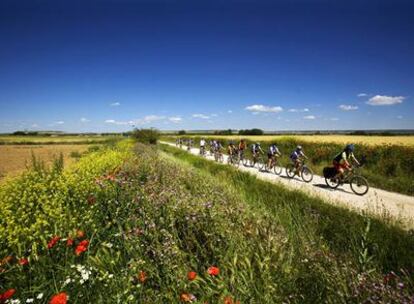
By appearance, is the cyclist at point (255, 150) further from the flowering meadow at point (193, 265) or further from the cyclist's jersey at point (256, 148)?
the flowering meadow at point (193, 265)

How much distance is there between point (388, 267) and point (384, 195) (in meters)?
8.18

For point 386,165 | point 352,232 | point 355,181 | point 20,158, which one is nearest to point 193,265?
point 352,232

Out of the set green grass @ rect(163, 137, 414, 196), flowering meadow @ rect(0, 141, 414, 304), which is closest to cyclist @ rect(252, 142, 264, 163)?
green grass @ rect(163, 137, 414, 196)

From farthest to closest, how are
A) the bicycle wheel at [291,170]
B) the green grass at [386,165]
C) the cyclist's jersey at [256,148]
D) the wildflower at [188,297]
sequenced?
the cyclist's jersey at [256,148] < the bicycle wheel at [291,170] < the green grass at [386,165] < the wildflower at [188,297]

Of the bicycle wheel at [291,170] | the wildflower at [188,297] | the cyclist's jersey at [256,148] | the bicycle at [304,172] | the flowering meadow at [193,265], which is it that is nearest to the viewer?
the wildflower at [188,297]

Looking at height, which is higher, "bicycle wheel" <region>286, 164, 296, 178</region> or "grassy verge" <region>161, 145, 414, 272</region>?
"grassy verge" <region>161, 145, 414, 272</region>

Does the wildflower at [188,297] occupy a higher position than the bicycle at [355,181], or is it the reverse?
the wildflower at [188,297]

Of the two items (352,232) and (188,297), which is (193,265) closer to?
(188,297)

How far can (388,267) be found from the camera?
11.9 ft

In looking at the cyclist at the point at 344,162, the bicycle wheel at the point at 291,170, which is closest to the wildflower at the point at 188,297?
the cyclist at the point at 344,162

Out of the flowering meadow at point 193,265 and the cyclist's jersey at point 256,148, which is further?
the cyclist's jersey at point 256,148

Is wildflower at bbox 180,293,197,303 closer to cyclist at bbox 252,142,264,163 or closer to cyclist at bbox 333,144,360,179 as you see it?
cyclist at bbox 333,144,360,179

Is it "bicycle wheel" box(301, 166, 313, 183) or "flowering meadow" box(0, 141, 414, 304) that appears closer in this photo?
"flowering meadow" box(0, 141, 414, 304)

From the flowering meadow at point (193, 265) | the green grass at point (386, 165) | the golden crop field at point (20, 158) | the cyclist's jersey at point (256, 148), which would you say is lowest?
the golden crop field at point (20, 158)
